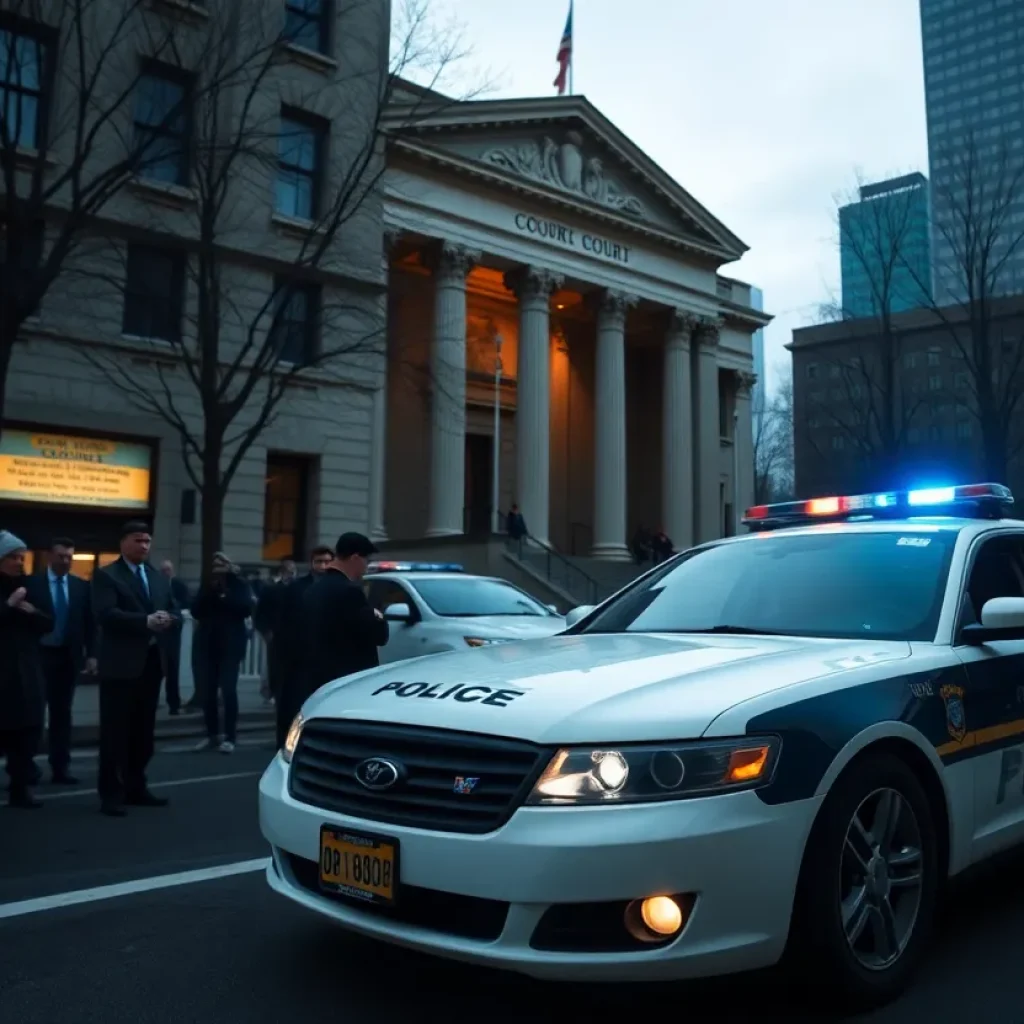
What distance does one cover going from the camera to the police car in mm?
3039

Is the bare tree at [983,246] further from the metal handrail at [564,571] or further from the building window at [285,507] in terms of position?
the building window at [285,507]

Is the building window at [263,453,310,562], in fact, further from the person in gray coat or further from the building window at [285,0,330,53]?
the person in gray coat

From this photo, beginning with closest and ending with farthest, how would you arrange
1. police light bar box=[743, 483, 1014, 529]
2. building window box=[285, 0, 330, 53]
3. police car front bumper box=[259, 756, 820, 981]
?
police car front bumper box=[259, 756, 820, 981]
police light bar box=[743, 483, 1014, 529]
building window box=[285, 0, 330, 53]

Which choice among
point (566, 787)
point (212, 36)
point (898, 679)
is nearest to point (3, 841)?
point (566, 787)

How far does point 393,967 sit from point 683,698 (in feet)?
4.87

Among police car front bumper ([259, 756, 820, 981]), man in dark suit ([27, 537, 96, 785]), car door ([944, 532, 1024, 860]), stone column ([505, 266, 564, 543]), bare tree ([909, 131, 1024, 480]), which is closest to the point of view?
police car front bumper ([259, 756, 820, 981])

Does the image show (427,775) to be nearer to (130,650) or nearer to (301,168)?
(130,650)

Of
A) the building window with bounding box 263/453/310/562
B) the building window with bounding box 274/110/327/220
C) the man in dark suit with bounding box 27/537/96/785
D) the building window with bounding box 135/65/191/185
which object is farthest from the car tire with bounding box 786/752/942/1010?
the building window with bounding box 274/110/327/220

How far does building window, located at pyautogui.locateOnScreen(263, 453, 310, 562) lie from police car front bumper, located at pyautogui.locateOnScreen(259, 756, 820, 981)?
2083 cm

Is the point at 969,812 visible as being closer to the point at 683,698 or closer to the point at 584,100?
the point at 683,698

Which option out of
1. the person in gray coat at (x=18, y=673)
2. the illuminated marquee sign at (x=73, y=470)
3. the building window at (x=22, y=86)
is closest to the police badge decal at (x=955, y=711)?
the person in gray coat at (x=18, y=673)

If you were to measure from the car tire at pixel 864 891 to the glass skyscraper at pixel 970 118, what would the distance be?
21.1m

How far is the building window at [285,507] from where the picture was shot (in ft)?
77.0

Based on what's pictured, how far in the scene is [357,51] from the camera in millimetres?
23828
